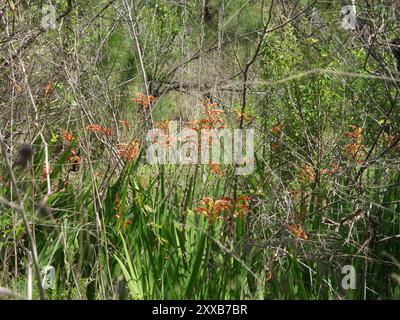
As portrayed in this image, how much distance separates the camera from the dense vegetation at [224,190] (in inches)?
163

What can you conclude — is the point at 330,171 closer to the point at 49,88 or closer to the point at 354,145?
the point at 354,145

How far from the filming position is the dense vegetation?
415 cm

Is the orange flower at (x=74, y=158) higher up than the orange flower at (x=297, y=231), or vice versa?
the orange flower at (x=74, y=158)

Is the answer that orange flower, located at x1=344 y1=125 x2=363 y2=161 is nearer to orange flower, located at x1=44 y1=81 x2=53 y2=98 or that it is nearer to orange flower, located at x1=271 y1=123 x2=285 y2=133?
orange flower, located at x1=271 y1=123 x2=285 y2=133

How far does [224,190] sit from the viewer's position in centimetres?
464

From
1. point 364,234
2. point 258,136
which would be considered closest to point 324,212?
point 364,234

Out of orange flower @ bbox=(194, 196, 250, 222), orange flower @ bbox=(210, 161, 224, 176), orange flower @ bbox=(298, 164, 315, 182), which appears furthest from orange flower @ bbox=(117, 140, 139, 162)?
orange flower @ bbox=(298, 164, 315, 182)

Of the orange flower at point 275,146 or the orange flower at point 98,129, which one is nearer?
the orange flower at point 98,129

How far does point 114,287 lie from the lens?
13.2 feet

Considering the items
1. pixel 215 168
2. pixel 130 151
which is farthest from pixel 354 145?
pixel 130 151

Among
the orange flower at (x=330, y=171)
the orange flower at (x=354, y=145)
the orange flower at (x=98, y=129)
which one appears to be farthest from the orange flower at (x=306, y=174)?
the orange flower at (x=98, y=129)

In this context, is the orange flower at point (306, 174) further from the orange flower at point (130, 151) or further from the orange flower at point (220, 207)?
the orange flower at point (130, 151)
